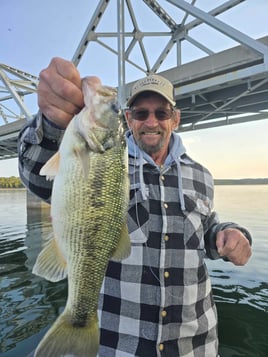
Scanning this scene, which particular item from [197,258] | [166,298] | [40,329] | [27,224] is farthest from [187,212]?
[27,224]

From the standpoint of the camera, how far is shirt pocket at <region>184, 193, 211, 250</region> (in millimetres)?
Answer: 2695

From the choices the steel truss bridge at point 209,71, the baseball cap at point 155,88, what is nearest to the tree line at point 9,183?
the steel truss bridge at point 209,71

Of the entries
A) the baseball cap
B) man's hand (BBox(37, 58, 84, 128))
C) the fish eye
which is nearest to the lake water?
the baseball cap

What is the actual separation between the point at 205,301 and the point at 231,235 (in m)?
0.69

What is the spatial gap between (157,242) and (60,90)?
1482mm

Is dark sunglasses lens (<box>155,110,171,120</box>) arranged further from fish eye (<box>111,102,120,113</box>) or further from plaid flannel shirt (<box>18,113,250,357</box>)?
fish eye (<box>111,102,120,113</box>)

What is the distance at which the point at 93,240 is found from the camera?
1.84 meters

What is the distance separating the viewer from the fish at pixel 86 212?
179 centimetres

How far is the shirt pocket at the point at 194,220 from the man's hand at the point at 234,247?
26 centimetres

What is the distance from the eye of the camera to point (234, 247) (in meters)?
2.45

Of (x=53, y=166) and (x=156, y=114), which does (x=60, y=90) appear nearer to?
(x=53, y=166)

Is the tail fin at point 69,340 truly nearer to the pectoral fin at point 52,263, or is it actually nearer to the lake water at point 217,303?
the pectoral fin at point 52,263

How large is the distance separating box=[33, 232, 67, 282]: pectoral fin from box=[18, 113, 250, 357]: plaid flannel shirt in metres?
0.67

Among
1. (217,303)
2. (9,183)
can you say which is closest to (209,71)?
(217,303)
